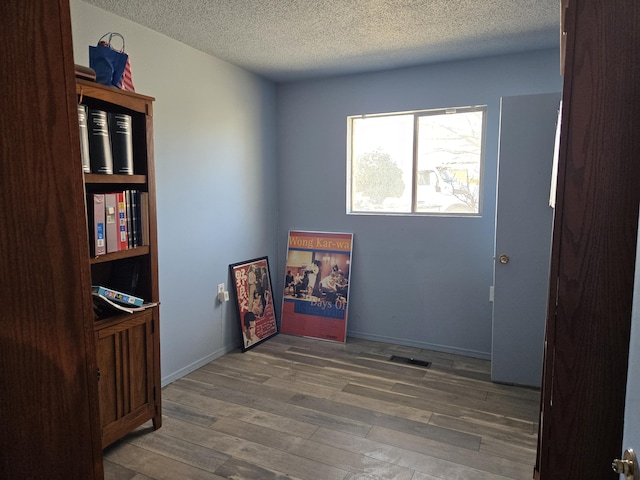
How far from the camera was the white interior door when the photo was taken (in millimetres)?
2686

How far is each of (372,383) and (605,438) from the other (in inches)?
82.3

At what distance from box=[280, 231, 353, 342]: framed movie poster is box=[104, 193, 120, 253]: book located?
207cm

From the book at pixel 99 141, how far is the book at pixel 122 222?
0.48 ft

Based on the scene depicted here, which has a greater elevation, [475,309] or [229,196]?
[229,196]

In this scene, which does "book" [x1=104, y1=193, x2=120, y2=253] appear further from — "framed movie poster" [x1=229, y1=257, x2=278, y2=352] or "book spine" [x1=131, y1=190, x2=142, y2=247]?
"framed movie poster" [x1=229, y1=257, x2=278, y2=352]

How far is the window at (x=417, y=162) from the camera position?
3.37m

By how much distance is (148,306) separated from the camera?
2.28 m

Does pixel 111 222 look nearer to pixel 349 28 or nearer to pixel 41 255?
pixel 41 255

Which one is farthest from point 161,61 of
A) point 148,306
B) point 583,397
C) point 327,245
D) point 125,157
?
point 583,397

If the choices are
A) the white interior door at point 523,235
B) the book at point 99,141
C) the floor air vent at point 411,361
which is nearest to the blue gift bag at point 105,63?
the book at point 99,141

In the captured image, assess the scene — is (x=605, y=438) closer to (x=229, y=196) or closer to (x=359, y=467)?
(x=359, y=467)

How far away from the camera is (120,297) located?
2152mm

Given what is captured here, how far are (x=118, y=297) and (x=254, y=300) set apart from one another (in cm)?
169

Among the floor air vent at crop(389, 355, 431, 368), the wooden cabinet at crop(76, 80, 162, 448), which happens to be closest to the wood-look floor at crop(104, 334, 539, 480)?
the floor air vent at crop(389, 355, 431, 368)
